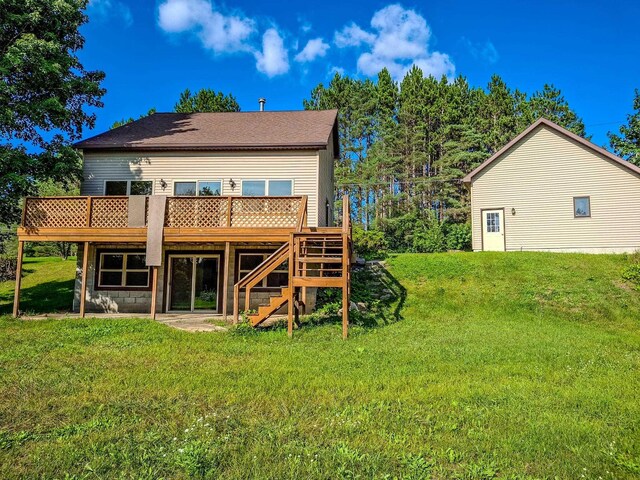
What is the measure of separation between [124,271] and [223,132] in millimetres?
6245

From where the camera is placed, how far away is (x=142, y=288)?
14.6 metres

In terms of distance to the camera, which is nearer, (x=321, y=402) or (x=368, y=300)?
(x=321, y=402)

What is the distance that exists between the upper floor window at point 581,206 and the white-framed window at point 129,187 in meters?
17.4

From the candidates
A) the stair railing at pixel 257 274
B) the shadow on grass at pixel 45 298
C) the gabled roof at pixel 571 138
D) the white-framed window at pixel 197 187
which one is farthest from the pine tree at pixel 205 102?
the stair railing at pixel 257 274

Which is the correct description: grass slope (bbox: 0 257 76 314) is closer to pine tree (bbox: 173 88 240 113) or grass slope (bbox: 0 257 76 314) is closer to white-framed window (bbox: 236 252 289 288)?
white-framed window (bbox: 236 252 289 288)

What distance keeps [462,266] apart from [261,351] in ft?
33.9

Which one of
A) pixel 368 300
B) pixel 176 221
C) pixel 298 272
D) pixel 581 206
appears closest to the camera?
pixel 298 272

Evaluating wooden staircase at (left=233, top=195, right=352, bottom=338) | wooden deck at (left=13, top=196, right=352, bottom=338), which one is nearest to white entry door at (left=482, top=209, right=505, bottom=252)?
wooden deck at (left=13, top=196, right=352, bottom=338)

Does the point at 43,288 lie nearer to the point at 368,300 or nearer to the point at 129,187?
the point at 129,187

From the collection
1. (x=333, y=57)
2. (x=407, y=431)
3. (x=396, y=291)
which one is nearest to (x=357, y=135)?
(x=333, y=57)

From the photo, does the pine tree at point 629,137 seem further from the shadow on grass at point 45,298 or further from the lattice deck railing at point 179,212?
the shadow on grass at point 45,298

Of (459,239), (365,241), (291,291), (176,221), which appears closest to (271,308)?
(291,291)

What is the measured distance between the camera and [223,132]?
52.3ft

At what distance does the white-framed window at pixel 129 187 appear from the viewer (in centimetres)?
1493
